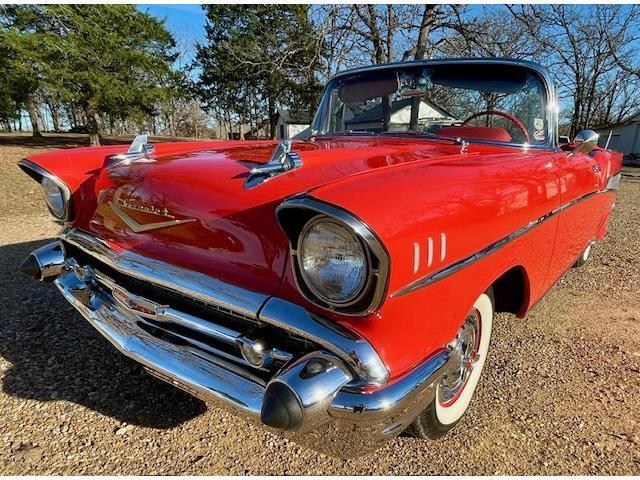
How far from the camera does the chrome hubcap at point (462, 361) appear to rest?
74.8 inches

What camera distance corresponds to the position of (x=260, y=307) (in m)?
1.43

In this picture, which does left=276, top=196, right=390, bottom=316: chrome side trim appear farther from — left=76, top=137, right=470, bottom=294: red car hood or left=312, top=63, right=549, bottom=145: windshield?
left=312, top=63, right=549, bottom=145: windshield

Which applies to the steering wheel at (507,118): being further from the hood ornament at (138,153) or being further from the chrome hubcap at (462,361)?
the hood ornament at (138,153)

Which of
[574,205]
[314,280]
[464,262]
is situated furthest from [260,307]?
[574,205]

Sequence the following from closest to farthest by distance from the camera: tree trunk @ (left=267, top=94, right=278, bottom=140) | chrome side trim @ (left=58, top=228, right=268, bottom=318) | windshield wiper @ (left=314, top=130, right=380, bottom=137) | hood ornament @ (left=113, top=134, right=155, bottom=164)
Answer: chrome side trim @ (left=58, top=228, right=268, bottom=318) → hood ornament @ (left=113, top=134, right=155, bottom=164) → windshield wiper @ (left=314, top=130, right=380, bottom=137) → tree trunk @ (left=267, top=94, right=278, bottom=140)

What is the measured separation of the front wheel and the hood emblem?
1.19 meters

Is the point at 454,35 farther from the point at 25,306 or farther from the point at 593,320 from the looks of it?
the point at 25,306

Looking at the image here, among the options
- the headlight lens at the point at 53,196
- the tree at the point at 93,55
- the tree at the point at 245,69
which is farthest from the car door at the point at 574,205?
the tree at the point at 245,69

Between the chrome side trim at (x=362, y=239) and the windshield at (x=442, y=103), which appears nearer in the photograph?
the chrome side trim at (x=362, y=239)

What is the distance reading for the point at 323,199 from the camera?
127 centimetres

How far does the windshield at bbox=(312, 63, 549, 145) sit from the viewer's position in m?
2.73

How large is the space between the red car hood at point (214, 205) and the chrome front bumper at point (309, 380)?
0.09m

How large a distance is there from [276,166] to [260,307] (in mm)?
579

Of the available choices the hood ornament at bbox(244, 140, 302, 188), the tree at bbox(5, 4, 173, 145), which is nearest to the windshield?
the hood ornament at bbox(244, 140, 302, 188)
